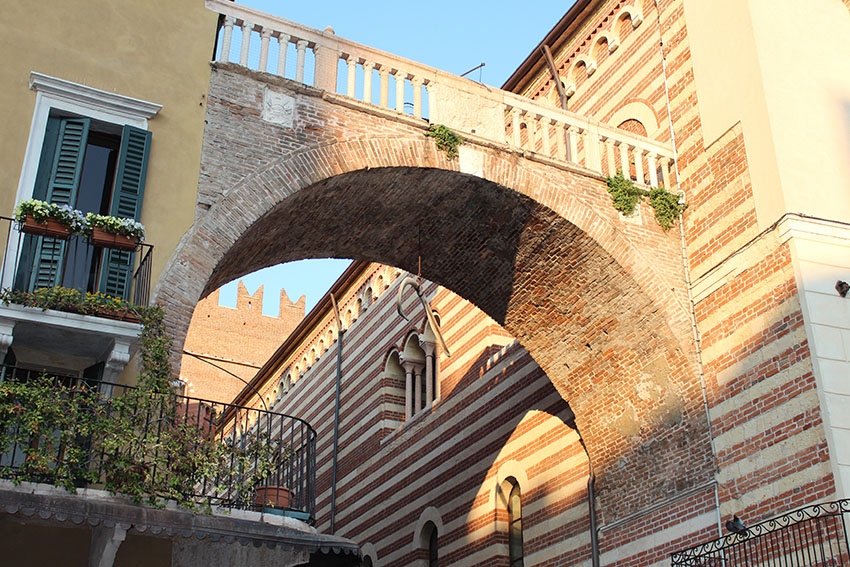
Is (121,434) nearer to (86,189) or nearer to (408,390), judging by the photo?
(86,189)

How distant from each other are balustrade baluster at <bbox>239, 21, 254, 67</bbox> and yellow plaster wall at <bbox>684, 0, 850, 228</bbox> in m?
5.67

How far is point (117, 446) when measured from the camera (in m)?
7.98

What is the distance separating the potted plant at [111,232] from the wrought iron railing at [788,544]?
20.6ft

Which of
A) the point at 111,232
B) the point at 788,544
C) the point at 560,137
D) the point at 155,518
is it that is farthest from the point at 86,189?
the point at 788,544

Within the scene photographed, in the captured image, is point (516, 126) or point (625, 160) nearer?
point (516, 126)

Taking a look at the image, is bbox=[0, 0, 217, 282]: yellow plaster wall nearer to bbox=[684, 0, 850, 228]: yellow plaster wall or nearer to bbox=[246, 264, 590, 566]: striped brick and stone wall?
bbox=[684, 0, 850, 228]: yellow plaster wall

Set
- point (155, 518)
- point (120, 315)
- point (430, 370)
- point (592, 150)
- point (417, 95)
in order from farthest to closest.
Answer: point (430, 370)
point (592, 150)
point (417, 95)
point (120, 315)
point (155, 518)

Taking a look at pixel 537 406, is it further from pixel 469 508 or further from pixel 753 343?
pixel 753 343

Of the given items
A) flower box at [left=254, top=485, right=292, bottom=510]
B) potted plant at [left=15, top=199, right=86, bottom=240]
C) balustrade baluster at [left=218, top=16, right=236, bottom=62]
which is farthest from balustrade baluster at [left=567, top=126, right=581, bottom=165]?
potted plant at [left=15, top=199, right=86, bottom=240]

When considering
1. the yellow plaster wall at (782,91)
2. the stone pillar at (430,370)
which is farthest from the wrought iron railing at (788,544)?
the stone pillar at (430,370)

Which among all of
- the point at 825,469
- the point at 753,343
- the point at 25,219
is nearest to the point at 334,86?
the point at 25,219

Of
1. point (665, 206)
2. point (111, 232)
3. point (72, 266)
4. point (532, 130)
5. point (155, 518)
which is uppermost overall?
point (532, 130)

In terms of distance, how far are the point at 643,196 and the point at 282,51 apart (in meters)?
4.84

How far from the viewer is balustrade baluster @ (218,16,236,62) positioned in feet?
35.8
